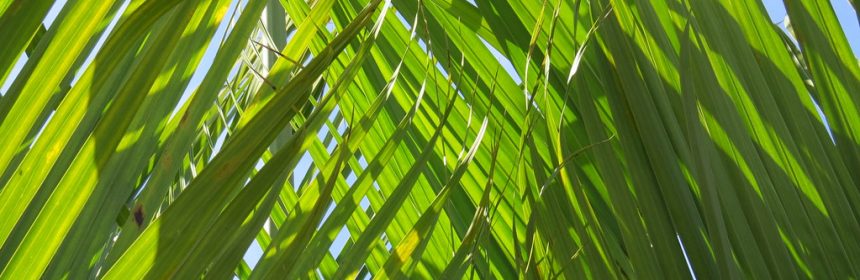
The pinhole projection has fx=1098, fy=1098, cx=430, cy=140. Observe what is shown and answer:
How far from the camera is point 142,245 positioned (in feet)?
1.27

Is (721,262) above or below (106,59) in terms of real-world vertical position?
below

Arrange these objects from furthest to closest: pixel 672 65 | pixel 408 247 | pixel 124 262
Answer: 1. pixel 672 65
2. pixel 408 247
3. pixel 124 262

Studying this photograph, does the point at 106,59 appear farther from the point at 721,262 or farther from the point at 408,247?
the point at 721,262

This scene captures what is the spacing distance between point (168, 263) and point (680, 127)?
0.30 meters

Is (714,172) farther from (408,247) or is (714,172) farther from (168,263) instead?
(168,263)

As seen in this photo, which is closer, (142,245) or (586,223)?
(142,245)

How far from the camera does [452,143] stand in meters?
0.76

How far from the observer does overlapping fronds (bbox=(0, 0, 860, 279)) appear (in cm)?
40

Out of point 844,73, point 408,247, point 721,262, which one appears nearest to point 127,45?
point 408,247

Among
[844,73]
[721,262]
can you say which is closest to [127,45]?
[721,262]

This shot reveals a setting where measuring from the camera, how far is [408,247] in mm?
493

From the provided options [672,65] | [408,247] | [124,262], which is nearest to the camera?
[124,262]

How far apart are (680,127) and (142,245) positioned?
0.30 metres

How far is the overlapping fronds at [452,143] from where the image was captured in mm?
398
